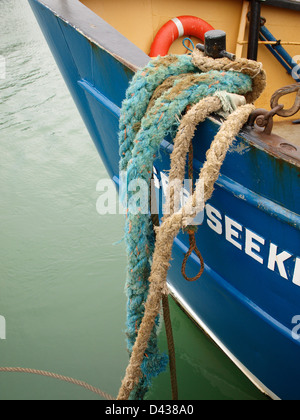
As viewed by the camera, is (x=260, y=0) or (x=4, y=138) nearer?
(x=260, y=0)

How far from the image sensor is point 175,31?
2850 millimetres

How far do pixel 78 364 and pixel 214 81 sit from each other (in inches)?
73.6

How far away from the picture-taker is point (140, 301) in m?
1.55

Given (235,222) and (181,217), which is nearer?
(181,217)

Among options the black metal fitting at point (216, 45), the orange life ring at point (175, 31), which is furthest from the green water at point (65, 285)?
the black metal fitting at point (216, 45)

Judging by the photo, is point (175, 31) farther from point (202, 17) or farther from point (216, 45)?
point (216, 45)

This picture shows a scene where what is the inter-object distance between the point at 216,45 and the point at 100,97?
2.32ft

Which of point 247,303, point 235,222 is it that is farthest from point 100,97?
point 247,303

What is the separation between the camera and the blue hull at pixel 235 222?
1.19 meters

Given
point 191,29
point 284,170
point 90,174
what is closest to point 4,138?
point 90,174

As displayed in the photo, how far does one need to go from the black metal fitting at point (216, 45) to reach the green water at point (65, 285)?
5.48 ft

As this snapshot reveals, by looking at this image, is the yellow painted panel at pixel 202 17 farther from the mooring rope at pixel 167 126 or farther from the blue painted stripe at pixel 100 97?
the mooring rope at pixel 167 126
